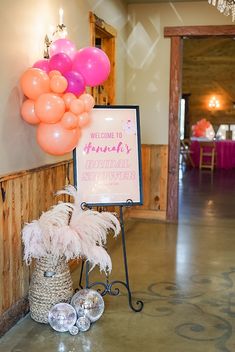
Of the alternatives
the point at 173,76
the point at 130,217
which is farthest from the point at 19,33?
the point at 130,217

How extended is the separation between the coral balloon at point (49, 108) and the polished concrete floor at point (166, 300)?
1343 millimetres

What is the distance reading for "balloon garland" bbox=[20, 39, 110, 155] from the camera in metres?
2.67

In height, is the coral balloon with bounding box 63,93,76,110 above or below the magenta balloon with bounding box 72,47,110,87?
below

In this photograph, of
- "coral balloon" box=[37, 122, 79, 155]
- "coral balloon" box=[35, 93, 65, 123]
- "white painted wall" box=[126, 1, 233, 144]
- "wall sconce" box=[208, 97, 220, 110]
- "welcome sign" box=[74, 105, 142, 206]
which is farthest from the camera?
"wall sconce" box=[208, 97, 220, 110]

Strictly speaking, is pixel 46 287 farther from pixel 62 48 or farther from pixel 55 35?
pixel 55 35

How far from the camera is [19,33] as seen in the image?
9.48ft

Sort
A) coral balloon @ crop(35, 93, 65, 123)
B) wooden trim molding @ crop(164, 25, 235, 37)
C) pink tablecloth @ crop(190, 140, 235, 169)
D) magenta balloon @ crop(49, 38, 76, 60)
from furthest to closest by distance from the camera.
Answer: pink tablecloth @ crop(190, 140, 235, 169) < wooden trim molding @ crop(164, 25, 235, 37) < magenta balloon @ crop(49, 38, 76, 60) < coral balloon @ crop(35, 93, 65, 123)

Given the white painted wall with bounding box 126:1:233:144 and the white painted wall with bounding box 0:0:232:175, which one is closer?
the white painted wall with bounding box 0:0:232:175

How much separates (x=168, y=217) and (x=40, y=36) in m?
3.34

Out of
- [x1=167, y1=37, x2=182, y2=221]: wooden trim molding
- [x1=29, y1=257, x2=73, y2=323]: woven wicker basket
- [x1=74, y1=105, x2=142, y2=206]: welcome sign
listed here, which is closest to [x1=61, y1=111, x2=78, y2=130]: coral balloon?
[x1=74, y1=105, x2=142, y2=206]: welcome sign

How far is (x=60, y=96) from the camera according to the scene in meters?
2.72

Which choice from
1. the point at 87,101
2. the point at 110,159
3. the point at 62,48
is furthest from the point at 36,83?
the point at 110,159

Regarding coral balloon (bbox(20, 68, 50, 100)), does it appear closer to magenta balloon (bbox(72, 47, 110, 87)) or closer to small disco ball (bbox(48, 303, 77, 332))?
magenta balloon (bbox(72, 47, 110, 87))

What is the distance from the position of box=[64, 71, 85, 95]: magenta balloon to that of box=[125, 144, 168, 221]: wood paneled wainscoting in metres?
3.14
